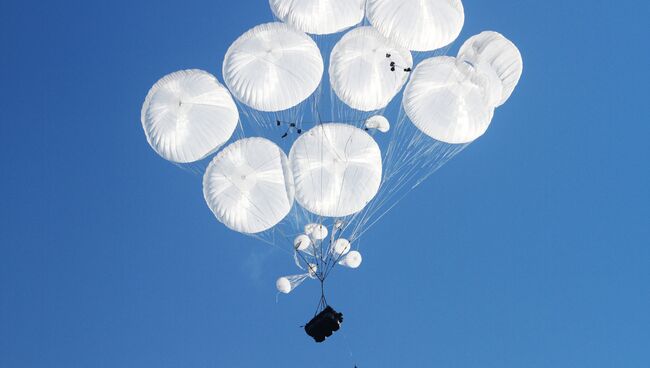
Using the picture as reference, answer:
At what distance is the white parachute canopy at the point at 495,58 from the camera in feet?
81.7

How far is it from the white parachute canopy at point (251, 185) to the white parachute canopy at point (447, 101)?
14.9ft

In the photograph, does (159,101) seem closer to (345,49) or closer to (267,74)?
(267,74)

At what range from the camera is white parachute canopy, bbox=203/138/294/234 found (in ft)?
86.5

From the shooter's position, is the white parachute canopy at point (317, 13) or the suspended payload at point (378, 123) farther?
the suspended payload at point (378, 123)

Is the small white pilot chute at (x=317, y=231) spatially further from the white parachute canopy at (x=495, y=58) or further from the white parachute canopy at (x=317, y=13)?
the white parachute canopy at (x=495, y=58)

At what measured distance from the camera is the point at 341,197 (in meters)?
26.3

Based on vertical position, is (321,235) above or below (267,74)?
below

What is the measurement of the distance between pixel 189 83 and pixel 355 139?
5.43 m

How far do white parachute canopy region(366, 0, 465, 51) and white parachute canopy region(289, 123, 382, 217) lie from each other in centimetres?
340

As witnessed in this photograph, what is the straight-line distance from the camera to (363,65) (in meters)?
26.4

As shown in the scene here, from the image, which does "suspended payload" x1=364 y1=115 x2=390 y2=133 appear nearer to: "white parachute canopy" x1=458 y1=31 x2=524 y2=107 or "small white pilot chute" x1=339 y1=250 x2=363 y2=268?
"white parachute canopy" x1=458 y1=31 x2=524 y2=107

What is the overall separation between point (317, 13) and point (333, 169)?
15.8ft

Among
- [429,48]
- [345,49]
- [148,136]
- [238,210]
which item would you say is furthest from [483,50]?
[148,136]

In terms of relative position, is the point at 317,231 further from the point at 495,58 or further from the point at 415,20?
the point at 495,58
